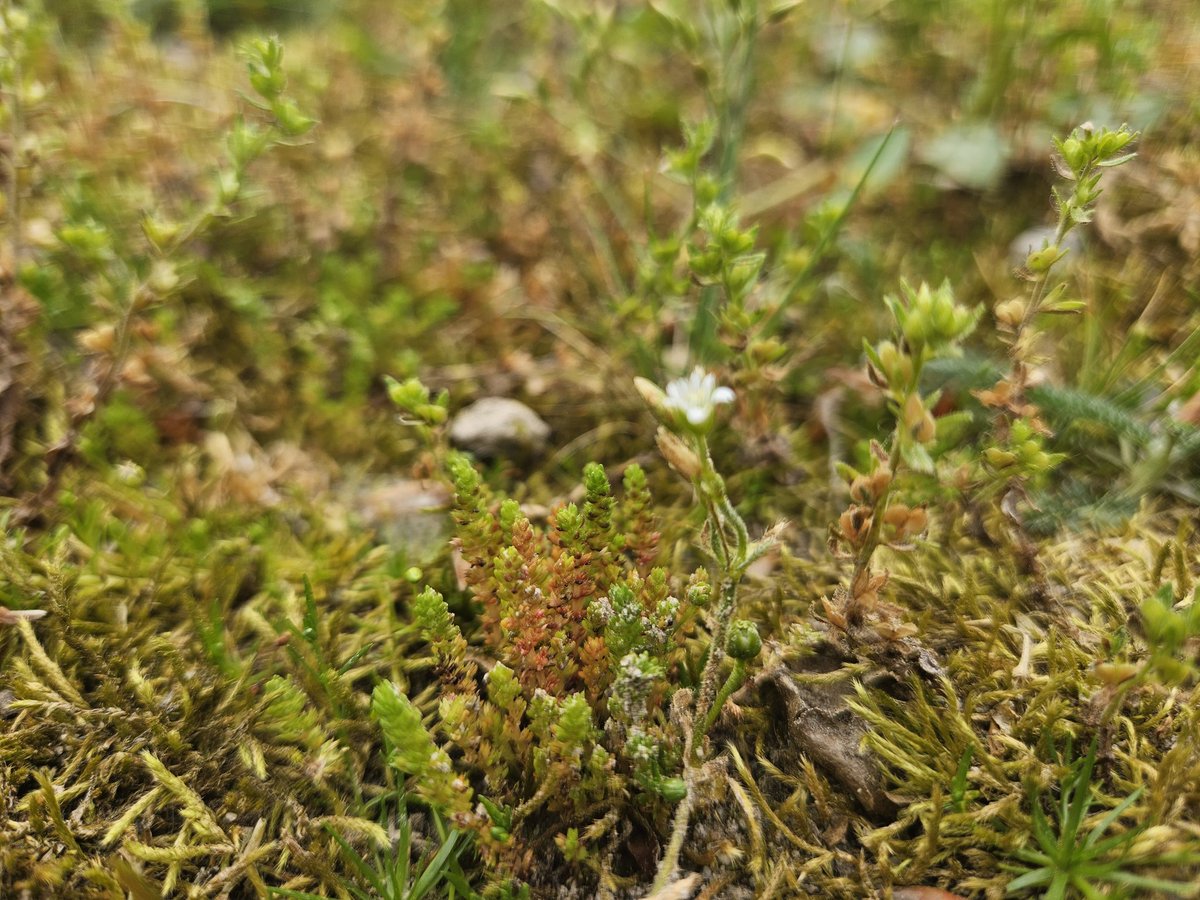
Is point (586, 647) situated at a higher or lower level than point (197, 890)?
higher

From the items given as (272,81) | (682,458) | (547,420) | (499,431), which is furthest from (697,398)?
(272,81)

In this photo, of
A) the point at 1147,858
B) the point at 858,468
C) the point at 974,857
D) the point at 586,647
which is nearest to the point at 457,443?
the point at 586,647

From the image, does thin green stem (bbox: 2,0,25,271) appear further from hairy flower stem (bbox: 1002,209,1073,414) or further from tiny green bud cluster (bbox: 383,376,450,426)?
hairy flower stem (bbox: 1002,209,1073,414)

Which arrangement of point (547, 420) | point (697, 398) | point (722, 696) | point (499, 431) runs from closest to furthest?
1. point (697, 398)
2. point (722, 696)
3. point (499, 431)
4. point (547, 420)

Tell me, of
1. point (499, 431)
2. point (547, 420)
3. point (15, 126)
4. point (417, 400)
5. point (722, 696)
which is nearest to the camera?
point (722, 696)

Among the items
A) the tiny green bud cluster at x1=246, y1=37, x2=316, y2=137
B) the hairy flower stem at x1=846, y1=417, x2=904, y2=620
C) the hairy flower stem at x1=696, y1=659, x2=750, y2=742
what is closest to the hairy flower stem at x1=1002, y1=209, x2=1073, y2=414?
the hairy flower stem at x1=846, y1=417, x2=904, y2=620

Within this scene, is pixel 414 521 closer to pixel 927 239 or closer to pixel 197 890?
pixel 197 890

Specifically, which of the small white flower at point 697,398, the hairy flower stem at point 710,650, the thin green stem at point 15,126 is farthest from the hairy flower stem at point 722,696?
the thin green stem at point 15,126

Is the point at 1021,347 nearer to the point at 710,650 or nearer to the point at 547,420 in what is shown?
the point at 710,650
